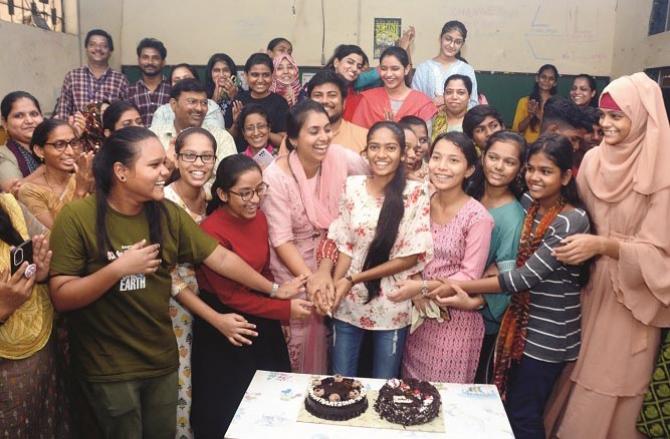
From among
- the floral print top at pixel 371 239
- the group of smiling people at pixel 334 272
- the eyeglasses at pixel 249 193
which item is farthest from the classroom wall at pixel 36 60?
the floral print top at pixel 371 239

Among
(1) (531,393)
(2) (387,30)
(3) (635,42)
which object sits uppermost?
(2) (387,30)

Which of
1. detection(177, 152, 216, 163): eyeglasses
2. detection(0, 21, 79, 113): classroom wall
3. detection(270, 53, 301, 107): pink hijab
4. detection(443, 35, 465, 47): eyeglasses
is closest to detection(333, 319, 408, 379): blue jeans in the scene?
detection(177, 152, 216, 163): eyeglasses

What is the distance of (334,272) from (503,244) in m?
0.81

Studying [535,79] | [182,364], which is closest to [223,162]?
[182,364]

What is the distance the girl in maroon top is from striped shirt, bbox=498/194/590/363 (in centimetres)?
100

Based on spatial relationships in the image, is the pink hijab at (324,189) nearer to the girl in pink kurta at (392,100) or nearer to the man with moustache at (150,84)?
the girl in pink kurta at (392,100)

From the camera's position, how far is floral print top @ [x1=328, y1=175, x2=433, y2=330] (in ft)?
8.55

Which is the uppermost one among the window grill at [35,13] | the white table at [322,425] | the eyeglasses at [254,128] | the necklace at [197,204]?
the window grill at [35,13]

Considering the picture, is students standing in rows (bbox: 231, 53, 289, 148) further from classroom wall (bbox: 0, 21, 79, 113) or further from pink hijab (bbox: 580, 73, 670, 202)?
classroom wall (bbox: 0, 21, 79, 113)

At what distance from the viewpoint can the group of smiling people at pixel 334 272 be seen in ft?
7.02

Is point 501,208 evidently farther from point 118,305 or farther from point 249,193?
point 118,305

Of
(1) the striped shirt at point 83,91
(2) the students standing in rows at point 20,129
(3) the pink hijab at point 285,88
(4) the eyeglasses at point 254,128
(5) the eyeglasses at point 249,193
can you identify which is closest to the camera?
(5) the eyeglasses at point 249,193

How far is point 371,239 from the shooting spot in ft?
8.66

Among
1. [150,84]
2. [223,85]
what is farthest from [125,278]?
[150,84]
